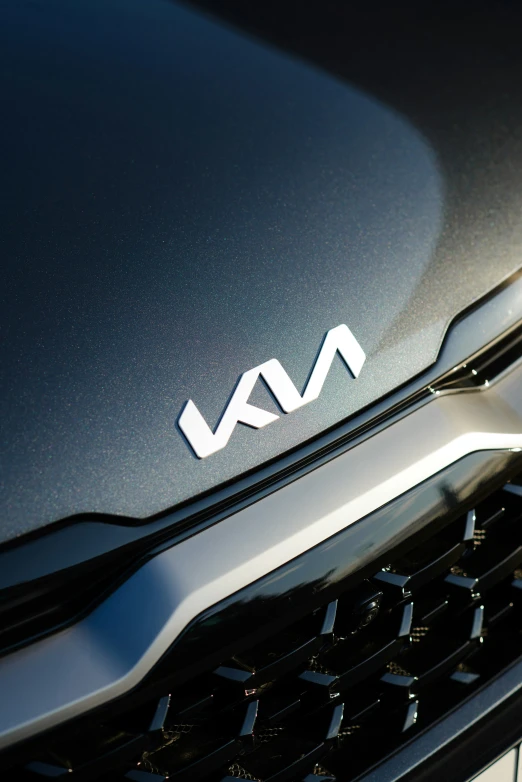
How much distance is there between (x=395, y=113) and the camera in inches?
51.1

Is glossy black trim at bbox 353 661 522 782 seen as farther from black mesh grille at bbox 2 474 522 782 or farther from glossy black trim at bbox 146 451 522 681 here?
glossy black trim at bbox 146 451 522 681

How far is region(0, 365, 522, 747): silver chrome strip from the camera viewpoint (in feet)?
2.89

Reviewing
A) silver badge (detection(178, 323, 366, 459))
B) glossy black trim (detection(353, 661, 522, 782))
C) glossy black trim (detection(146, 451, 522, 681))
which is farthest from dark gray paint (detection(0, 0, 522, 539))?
glossy black trim (detection(353, 661, 522, 782))

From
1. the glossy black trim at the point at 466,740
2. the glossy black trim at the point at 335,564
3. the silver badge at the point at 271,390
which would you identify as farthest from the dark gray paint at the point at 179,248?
the glossy black trim at the point at 466,740

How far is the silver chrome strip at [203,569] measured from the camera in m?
Result: 0.88

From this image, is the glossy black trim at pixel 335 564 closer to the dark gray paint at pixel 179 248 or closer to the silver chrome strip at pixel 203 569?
the silver chrome strip at pixel 203 569

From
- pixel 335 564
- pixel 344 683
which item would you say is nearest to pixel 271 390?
pixel 335 564

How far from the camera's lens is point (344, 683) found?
1.08 m

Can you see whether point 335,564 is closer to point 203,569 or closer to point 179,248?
point 203,569

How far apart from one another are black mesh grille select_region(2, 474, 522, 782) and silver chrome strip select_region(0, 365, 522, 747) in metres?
0.04

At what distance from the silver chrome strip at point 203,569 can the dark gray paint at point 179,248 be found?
0.19 feet

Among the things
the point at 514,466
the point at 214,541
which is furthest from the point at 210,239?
the point at 514,466

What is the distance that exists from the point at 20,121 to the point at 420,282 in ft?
1.87

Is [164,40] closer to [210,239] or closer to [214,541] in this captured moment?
[210,239]
